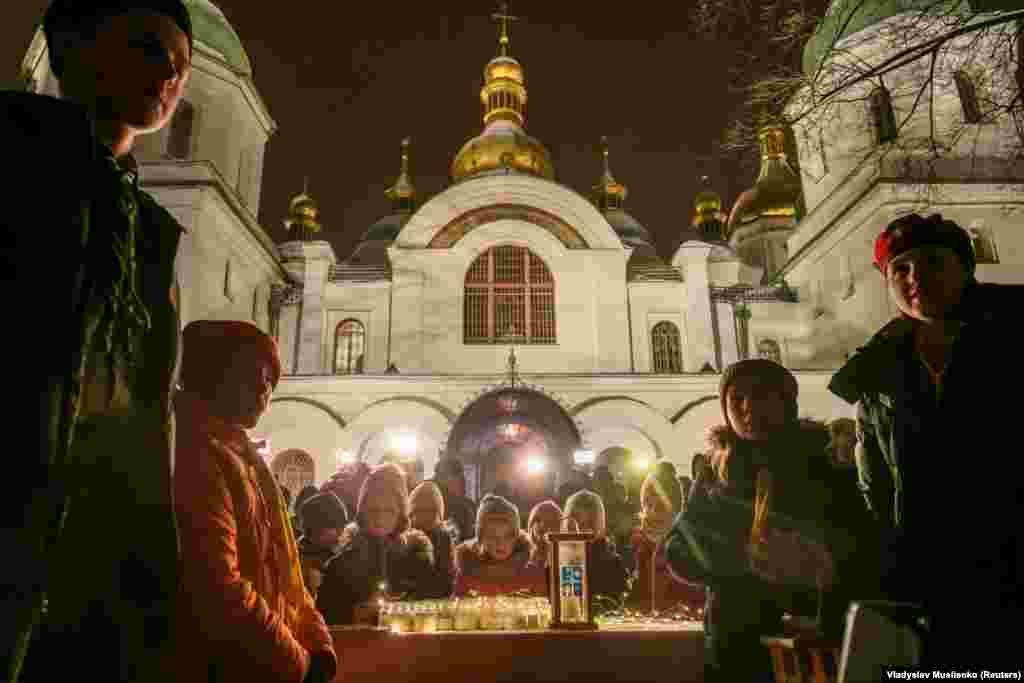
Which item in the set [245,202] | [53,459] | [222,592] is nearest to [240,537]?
[222,592]

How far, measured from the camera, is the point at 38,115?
1.25 metres

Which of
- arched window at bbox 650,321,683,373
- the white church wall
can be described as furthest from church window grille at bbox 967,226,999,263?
arched window at bbox 650,321,683,373

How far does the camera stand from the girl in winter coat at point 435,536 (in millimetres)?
5445

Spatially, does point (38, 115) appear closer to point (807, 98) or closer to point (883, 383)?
point (883, 383)

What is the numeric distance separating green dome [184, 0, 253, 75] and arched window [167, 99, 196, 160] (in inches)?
89.3

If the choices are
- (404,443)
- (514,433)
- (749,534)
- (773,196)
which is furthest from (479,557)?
(773,196)

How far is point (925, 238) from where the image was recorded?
2693 millimetres

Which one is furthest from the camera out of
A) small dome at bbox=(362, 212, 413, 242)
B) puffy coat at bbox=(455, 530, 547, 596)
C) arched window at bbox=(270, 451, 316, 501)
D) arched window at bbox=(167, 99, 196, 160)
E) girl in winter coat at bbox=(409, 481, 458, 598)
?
small dome at bbox=(362, 212, 413, 242)

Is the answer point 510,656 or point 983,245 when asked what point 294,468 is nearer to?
point 510,656

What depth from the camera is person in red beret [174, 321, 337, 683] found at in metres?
1.91

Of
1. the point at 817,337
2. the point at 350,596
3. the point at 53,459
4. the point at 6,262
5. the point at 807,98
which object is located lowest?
the point at 350,596

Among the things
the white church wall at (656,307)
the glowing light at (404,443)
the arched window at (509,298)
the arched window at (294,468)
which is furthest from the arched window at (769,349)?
the arched window at (294,468)

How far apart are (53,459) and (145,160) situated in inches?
906

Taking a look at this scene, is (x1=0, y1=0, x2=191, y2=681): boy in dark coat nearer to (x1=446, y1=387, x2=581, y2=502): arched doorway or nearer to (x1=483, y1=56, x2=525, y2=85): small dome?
(x1=446, y1=387, x2=581, y2=502): arched doorway
